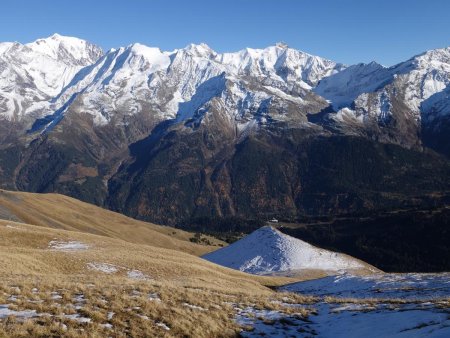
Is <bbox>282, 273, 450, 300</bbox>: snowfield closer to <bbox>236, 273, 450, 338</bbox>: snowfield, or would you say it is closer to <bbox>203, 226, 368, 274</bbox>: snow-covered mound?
<bbox>236, 273, 450, 338</bbox>: snowfield

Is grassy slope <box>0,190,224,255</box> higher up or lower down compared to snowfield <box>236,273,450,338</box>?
higher up

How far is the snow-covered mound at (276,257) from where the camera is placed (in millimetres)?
131000

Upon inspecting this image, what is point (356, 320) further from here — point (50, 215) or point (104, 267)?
point (50, 215)

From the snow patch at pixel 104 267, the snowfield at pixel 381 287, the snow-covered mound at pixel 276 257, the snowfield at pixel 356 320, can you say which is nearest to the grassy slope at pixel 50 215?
the snow-covered mound at pixel 276 257

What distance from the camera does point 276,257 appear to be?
443 feet

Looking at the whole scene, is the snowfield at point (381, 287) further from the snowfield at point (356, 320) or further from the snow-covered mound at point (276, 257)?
the snow-covered mound at point (276, 257)

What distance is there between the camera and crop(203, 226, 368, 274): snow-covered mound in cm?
13100

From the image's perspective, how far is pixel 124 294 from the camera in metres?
28.4

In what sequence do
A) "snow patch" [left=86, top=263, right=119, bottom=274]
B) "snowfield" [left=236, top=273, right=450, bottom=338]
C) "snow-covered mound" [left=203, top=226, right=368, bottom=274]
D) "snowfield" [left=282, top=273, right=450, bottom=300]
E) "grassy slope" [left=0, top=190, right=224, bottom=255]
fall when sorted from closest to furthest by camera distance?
"snowfield" [left=236, top=273, right=450, bottom=338] < "snowfield" [left=282, top=273, right=450, bottom=300] < "snow patch" [left=86, top=263, right=119, bottom=274] < "snow-covered mound" [left=203, top=226, right=368, bottom=274] < "grassy slope" [left=0, top=190, right=224, bottom=255]

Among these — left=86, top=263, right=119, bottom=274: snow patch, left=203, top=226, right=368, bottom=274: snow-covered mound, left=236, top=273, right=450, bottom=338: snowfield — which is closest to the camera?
left=236, top=273, right=450, bottom=338: snowfield

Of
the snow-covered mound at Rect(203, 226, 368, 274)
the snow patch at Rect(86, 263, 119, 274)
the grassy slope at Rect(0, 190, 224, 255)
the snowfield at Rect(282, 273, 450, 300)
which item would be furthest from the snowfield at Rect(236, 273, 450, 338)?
the grassy slope at Rect(0, 190, 224, 255)

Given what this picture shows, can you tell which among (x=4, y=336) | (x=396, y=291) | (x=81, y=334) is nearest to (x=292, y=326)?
(x=81, y=334)

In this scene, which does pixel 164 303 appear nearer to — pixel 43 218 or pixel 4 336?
pixel 4 336

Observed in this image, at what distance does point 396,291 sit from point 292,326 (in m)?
25.7
